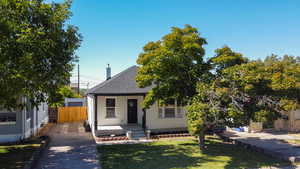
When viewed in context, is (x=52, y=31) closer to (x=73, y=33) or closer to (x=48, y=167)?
(x=73, y=33)

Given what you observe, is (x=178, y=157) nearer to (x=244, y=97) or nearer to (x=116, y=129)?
(x=244, y=97)

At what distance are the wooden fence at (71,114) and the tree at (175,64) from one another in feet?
49.1

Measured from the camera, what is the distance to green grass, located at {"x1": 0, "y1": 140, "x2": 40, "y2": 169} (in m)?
7.95

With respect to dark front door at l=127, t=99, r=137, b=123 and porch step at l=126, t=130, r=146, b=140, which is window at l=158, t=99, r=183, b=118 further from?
dark front door at l=127, t=99, r=137, b=123

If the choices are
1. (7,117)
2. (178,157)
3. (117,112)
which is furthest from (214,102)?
(7,117)

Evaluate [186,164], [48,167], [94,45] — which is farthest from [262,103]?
[94,45]

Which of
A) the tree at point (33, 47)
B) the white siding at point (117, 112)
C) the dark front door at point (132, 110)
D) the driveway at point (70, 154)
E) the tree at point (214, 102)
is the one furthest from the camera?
the dark front door at point (132, 110)

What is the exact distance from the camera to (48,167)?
7.80 metres

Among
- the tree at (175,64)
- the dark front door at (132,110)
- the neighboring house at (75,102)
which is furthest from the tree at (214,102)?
the neighboring house at (75,102)

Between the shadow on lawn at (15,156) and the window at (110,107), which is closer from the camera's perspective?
the shadow on lawn at (15,156)

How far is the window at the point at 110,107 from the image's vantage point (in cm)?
1498

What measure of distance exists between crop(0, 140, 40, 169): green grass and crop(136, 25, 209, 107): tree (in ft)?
20.0

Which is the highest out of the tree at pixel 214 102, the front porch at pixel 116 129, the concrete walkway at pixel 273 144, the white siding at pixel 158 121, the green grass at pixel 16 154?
the tree at pixel 214 102

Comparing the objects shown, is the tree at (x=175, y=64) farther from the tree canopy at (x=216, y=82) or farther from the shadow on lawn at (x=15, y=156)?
the shadow on lawn at (x=15, y=156)
